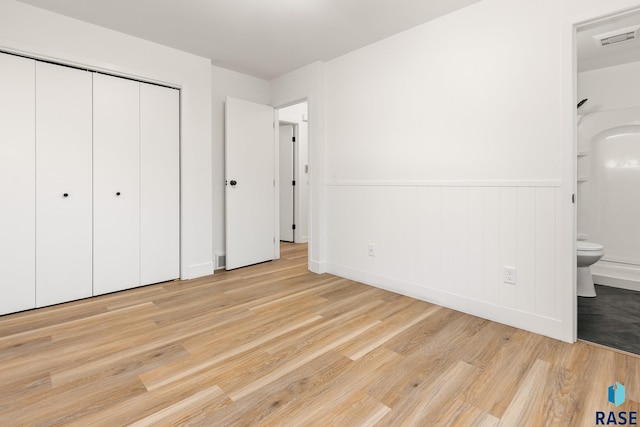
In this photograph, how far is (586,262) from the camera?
285cm

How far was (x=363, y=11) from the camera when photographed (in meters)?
2.54

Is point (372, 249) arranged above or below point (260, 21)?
below

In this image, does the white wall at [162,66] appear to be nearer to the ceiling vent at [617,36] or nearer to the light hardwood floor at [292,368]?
the light hardwood floor at [292,368]

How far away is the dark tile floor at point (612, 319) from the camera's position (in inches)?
79.5

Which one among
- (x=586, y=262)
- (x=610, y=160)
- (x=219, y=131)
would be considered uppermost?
(x=219, y=131)

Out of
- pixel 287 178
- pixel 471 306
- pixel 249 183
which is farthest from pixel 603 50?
pixel 287 178

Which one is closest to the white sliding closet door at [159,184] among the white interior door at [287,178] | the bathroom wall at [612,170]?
the white interior door at [287,178]

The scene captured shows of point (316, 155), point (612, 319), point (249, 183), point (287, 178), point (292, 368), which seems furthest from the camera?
point (287, 178)

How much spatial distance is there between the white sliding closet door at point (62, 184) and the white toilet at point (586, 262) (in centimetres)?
434

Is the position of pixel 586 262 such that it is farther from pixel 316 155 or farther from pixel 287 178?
pixel 287 178

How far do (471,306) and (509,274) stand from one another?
38 cm

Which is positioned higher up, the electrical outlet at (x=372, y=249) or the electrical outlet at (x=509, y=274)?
the electrical outlet at (x=372, y=249)

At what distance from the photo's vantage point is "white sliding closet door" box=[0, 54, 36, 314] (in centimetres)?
241

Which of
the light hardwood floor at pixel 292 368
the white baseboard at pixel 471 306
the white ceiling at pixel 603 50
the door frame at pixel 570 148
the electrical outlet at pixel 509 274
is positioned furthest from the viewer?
the white ceiling at pixel 603 50
